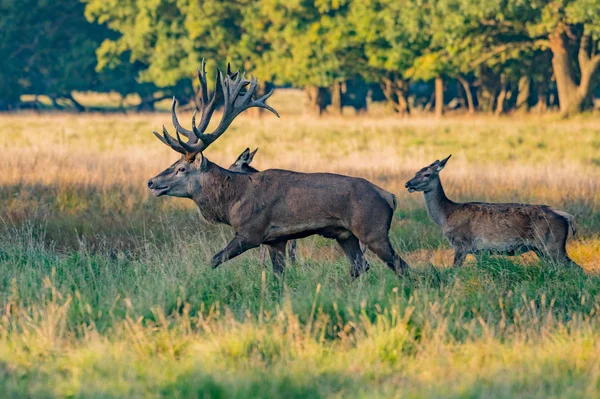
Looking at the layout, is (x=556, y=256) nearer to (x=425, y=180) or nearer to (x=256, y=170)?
(x=425, y=180)

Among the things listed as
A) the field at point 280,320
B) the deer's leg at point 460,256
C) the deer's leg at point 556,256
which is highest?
the field at point 280,320

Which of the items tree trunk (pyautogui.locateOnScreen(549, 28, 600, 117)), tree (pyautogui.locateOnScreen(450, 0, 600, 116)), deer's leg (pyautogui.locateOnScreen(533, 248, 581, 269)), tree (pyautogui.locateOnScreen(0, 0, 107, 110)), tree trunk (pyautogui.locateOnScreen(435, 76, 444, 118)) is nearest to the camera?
deer's leg (pyautogui.locateOnScreen(533, 248, 581, 269))

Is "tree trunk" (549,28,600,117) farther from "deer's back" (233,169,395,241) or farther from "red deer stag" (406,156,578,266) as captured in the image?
"deer's back" (233,169,395,241)

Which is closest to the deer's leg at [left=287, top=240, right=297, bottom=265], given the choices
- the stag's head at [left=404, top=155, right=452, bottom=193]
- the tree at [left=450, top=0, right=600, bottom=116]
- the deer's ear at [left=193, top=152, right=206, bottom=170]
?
the deer's ear at [left=193, top=152, right=206, bottom=170]

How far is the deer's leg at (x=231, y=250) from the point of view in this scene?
8.65 m

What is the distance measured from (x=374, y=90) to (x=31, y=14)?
60.1ft

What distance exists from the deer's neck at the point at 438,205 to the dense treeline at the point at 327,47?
20.7 m

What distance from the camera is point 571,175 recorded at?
55.8 ft

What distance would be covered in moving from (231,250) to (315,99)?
3767 centimetres

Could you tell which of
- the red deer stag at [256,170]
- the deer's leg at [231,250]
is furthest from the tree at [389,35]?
the deer's leg at [231,250]

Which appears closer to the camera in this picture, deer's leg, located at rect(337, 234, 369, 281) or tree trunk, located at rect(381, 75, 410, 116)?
deer's leg, located at rect(337, 234, 369, 281)

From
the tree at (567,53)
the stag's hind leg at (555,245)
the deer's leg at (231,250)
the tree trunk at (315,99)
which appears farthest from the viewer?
the tree trunk at (315,99)

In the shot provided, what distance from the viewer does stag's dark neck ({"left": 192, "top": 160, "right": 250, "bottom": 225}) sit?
912cm

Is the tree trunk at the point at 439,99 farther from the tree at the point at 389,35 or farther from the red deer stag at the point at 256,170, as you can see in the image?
the red deer stag at the point at 256,170
